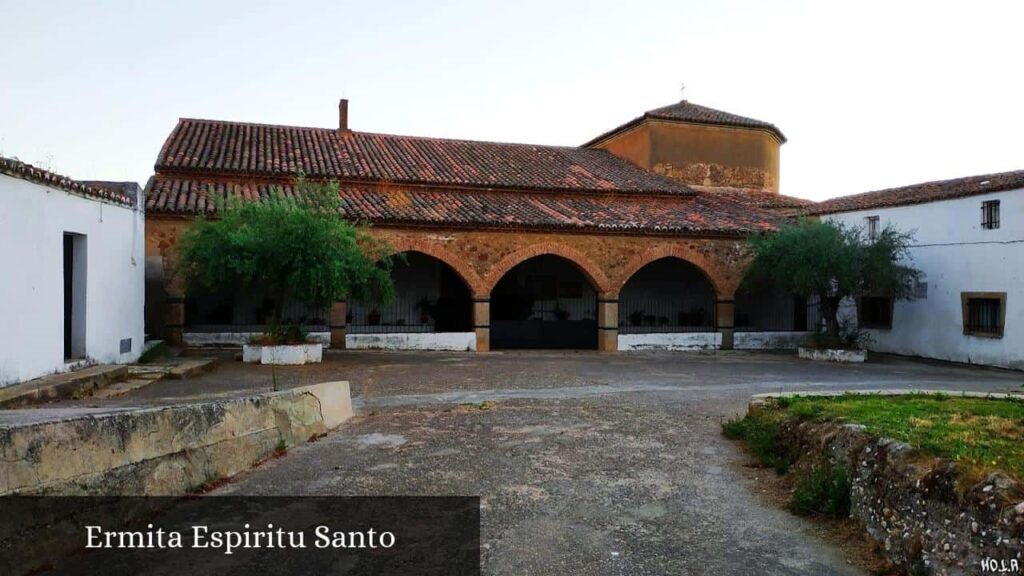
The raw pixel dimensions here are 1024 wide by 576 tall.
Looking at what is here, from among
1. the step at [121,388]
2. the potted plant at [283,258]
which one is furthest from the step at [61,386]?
the potted plant at [283,258]

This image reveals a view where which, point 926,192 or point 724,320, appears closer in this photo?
point 926,192

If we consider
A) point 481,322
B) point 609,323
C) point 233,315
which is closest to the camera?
point 481,322

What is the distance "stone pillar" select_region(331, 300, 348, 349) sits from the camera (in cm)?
1658

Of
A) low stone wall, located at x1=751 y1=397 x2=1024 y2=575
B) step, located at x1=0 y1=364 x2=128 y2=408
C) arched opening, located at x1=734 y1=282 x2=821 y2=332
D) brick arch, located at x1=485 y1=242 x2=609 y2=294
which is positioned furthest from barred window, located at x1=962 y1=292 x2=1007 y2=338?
step, located at x1=0 y1=364 x2=128 y2=408

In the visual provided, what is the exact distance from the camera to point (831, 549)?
14.4 ft

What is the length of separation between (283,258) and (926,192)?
1559cm

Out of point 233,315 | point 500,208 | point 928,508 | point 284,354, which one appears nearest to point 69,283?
point 284,354

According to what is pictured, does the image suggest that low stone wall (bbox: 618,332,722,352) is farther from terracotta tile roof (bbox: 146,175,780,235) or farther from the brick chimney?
the brick chimney

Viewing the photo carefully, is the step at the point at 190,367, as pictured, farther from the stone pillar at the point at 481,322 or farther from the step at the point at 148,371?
the stone pillar at the point at 481,322

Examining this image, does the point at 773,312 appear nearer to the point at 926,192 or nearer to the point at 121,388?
the point at 926,192

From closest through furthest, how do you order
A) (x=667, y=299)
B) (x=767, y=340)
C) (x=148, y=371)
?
(x=148, y=371) < (x=767, y=340) < (x=667, y=299)

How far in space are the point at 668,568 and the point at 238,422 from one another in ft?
12.5

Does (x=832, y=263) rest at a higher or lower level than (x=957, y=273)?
higher

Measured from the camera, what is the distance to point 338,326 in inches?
657
